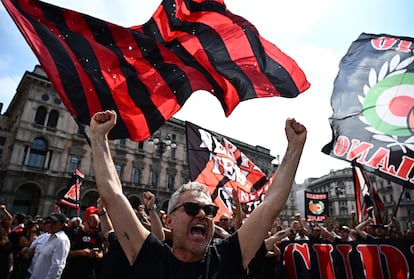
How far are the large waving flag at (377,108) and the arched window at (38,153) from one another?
3033 centimetres

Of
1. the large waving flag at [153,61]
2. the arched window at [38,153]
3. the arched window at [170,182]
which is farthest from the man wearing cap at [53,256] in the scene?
the arched window at [170,182]

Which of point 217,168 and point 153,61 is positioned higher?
point 153,61

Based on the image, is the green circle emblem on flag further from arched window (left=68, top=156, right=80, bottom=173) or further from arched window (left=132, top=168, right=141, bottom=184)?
arched window (left=132, top=168, right=141, bottom=184)

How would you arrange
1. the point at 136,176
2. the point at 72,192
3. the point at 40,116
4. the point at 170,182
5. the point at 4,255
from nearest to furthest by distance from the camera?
the point at 4,255 → the point at 72,192 → the point at 40,116 → the point at 136,176 → the point at 170,182

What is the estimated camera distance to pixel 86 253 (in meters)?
4.89

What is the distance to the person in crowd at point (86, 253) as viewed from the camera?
16.0 feet

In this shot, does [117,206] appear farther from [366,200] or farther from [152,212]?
[366,200]

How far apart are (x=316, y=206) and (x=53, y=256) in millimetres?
11719

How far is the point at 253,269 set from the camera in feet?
9.61

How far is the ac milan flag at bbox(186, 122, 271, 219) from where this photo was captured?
698cm

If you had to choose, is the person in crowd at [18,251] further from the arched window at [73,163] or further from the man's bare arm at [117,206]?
the arched window at [73,163]

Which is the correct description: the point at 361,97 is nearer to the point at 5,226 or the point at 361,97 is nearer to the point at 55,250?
the point at 55,250

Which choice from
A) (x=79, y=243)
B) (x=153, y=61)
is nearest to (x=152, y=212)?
(x=153, y=61)

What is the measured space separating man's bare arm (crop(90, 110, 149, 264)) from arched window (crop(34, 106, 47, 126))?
1270 inches
